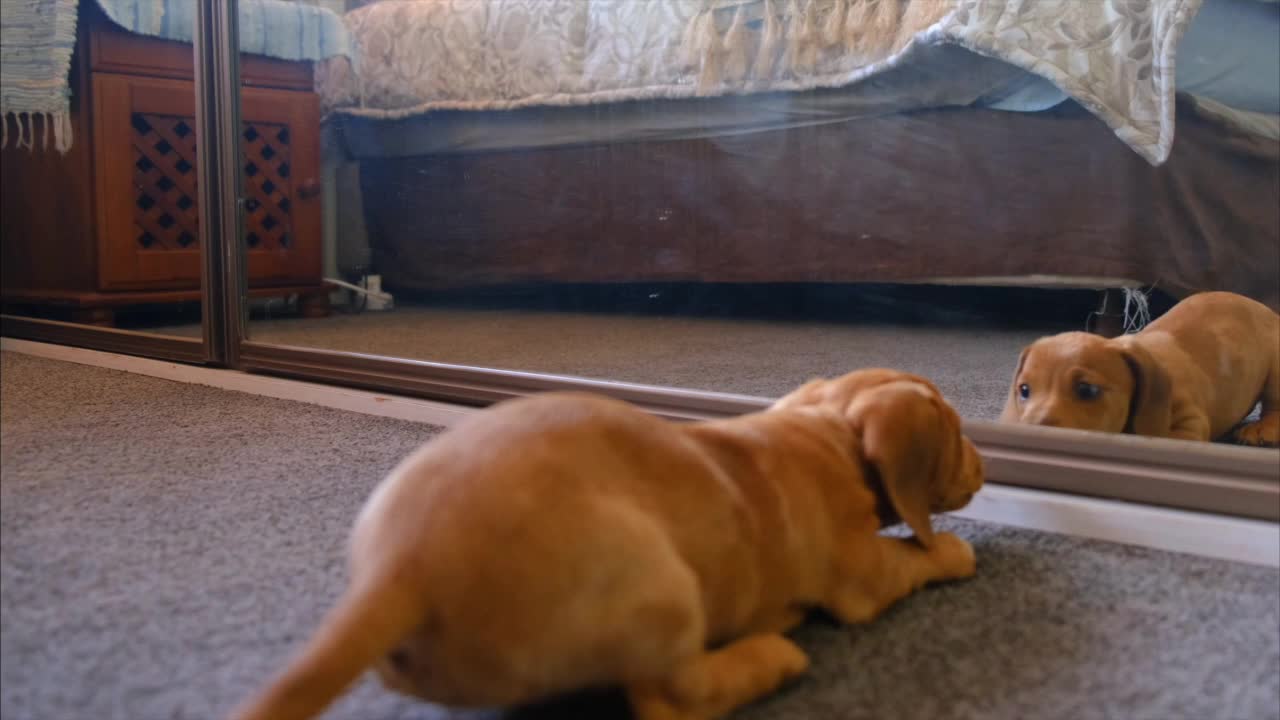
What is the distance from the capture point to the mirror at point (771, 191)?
46.4 inches

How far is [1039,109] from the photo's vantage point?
4.42 ft

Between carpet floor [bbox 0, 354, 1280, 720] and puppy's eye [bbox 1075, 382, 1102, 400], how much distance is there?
5.6 inches

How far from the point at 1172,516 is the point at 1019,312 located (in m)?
0.48

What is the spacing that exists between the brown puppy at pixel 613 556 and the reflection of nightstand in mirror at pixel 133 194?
1366mm

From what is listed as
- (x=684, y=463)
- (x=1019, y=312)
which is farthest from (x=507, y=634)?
(x=1019, y=312)

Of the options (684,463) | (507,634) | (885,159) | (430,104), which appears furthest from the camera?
(430,104)

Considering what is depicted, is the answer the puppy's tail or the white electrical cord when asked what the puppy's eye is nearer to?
the puppy's tail

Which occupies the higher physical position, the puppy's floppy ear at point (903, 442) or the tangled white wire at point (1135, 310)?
the tangled white wire at point (1135, 310)

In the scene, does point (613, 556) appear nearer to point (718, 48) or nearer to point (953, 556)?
point (953, 556)

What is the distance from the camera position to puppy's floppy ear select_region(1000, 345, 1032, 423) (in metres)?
0.97

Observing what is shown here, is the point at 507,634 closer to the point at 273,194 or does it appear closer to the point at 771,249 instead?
the point at 771,249

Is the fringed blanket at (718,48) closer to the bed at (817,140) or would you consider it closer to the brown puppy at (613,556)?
the bed at (817,140)

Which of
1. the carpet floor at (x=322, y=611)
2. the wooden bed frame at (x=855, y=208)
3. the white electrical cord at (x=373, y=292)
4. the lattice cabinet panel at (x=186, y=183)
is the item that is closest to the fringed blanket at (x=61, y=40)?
the lattice cabinet panel at (x=186, y=183)

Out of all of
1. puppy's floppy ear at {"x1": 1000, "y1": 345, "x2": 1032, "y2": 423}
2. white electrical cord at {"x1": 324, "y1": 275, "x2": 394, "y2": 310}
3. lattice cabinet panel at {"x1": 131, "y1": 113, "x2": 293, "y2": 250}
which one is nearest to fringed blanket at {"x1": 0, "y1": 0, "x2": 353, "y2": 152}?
lattice cabinet panel at {"x1": 131, "y1": 113, "x2": 293, "y2": 250}
